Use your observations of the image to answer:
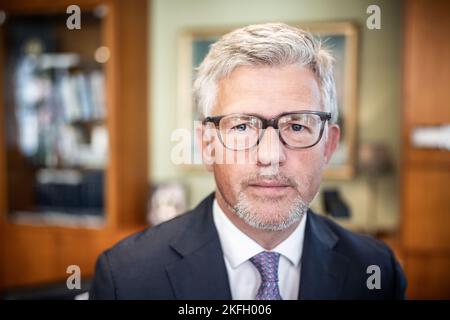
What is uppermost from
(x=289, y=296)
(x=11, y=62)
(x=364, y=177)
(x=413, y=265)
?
(x=11, y=62)

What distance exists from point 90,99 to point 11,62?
0.56m

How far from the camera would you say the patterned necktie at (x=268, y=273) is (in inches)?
23.9

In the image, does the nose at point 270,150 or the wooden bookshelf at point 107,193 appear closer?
the nose at point 270,150

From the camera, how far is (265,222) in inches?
21.9

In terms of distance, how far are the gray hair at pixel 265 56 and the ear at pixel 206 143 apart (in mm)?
19

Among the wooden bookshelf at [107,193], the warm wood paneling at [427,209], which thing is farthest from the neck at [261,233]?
the warm wood paneling at [427,209]

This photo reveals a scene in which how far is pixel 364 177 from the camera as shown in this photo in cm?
80

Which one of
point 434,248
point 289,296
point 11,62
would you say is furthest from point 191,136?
point 11,62

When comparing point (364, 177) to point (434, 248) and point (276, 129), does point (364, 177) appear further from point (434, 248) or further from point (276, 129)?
point (434, 248)

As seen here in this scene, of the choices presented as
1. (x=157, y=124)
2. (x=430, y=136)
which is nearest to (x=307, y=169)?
(x=157, y=124)

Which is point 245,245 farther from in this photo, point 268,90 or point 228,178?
point 268,90

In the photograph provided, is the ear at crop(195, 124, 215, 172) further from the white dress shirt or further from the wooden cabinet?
the wooden cabinet

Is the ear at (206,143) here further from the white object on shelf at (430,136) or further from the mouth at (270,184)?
the white object on shelf at (430,136)

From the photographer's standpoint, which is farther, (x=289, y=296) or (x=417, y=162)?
(x=417, y=162)
